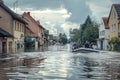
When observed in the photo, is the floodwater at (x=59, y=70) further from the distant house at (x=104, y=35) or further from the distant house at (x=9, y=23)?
the distant house at (x=104, y=35)

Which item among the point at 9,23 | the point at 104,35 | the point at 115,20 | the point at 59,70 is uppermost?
the point at 115,20

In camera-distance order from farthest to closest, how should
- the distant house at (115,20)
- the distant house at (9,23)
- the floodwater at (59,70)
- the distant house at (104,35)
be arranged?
1. the distant house at (104,35)
2. the distant house at (115,20)
3. the distant house at (9,23)
4. the floodwater at (59,70)

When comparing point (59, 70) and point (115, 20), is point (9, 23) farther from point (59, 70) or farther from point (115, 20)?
point (59, 70)

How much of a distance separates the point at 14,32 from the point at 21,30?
10269 mm

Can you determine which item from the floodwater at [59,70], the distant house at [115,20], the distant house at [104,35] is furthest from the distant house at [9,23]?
the floodwater at [59,70]

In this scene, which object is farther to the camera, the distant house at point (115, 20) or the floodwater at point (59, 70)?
the distant house at point (115, 20)

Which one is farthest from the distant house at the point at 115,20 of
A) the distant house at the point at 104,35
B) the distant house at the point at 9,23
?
the distant house at the point at 9,23

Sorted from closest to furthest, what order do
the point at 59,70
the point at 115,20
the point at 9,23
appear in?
1. the point at 59,70
2. the point at 9,23
3. the point at 115,20

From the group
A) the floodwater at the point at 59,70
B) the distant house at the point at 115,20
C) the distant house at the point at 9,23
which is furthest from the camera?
the distant house at the point at 115,20

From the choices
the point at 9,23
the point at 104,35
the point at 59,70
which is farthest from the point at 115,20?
the point at 59,70

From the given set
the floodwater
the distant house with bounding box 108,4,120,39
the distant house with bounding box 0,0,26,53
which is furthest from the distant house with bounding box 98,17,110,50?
the floodwater

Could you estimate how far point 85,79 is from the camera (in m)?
14.4

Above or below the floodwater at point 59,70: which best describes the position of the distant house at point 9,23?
above

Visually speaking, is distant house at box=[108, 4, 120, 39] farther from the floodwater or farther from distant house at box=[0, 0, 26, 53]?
the floodwater
